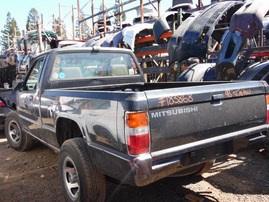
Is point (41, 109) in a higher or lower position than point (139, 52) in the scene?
lower

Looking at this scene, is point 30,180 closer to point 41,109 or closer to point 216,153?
point 41,109

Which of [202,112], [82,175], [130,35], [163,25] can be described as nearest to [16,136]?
[82,175]

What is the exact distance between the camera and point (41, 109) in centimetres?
407

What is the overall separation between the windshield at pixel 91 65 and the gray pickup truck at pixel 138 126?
0.02 meters

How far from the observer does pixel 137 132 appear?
2373 millimetres

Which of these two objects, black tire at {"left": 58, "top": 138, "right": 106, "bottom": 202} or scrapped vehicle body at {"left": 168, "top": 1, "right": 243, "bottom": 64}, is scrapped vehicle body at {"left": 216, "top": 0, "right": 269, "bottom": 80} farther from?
black tire at {"left": 58, "top": 138, "right": 106, "bottom": 202}

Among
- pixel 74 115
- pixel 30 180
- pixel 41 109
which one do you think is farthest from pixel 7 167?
pixel 74 115

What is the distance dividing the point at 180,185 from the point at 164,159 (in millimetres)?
1501

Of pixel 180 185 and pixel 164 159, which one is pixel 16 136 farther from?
pixel 164 159

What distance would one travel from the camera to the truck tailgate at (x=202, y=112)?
2.47 meters

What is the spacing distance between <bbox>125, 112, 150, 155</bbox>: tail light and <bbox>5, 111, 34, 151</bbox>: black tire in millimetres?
3679

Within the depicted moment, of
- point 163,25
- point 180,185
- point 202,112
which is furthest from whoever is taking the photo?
point 163,25

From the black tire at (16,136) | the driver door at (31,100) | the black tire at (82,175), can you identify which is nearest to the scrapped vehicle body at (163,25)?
Answer: the driver door at (31,100)

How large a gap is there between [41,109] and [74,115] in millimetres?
1150
